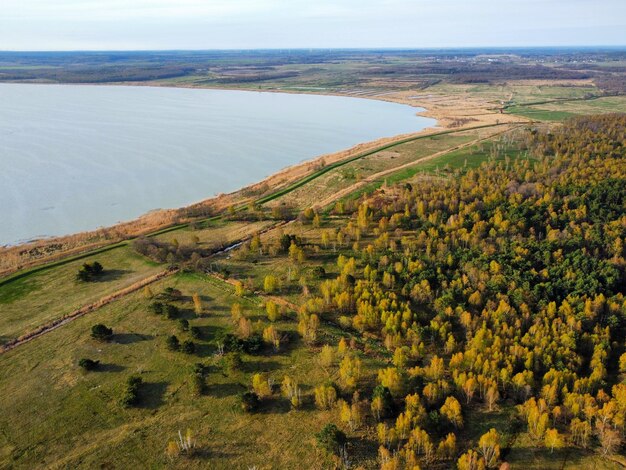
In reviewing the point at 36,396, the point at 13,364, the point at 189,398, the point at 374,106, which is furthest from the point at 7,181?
the point at 374,106

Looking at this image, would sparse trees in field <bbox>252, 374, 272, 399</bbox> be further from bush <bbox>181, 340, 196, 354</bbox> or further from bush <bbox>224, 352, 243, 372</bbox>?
bush <bbox>181, 340, 196, 354</bbox>

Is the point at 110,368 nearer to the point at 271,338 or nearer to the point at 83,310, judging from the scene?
the point at 83,310

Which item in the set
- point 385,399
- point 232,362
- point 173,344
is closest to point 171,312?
point 173,344

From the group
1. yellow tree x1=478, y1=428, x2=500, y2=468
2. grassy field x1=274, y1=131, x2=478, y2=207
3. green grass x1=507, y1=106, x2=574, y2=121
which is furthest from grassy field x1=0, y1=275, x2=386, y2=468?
green grass x1=507, y1=106, x2=574, y2=121

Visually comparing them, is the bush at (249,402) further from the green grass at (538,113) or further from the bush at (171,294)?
the green grass at (538,113)

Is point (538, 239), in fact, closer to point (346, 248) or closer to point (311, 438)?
point (346, 248)

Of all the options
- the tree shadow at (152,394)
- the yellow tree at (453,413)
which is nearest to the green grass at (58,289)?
the tree shadow at (152,394)
